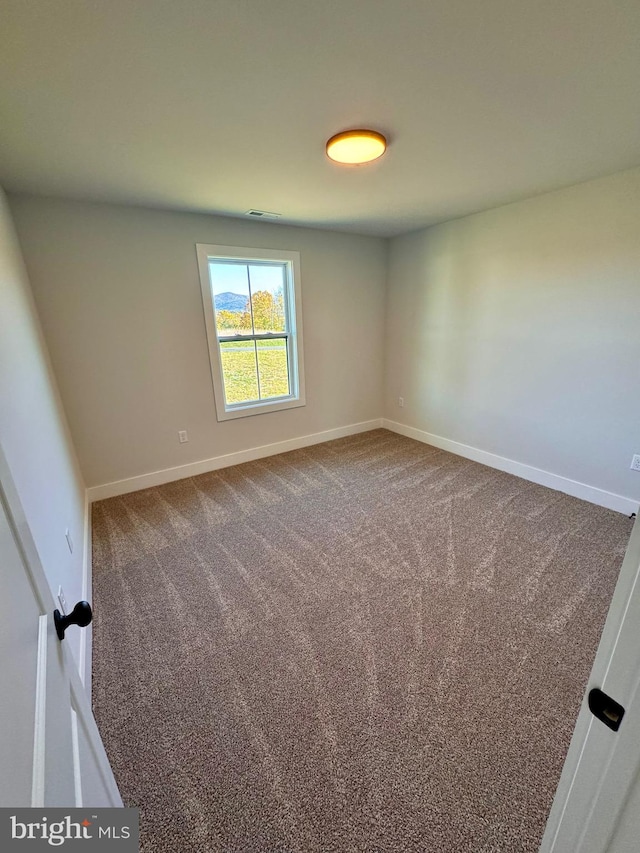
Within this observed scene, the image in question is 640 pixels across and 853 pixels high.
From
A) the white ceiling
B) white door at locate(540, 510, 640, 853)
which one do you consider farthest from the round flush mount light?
white door at locate(540, 510, 640, 853)

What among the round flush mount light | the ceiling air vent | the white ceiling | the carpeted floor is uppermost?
the ceiling air vent

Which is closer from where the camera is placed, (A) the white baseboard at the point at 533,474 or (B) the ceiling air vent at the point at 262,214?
(A) the white baseboard at the point at 533,474

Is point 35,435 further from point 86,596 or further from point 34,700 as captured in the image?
point 34,700

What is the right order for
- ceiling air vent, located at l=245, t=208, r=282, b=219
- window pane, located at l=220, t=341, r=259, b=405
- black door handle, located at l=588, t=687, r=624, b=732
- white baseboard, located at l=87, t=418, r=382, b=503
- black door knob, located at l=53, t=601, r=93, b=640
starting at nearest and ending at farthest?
black door handle, located at l=588, t=687, r=624, b=732, black door knob, located at l=53, t=601, r=93, b=640, ceiling air vent, located at l=245, t=208, r=282, b=219, white baseboard, located at l=87, t=418, r=382, b=503, window pane, located at l=220, t=341, r=259, b=405

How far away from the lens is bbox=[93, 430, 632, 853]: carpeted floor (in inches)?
42.9

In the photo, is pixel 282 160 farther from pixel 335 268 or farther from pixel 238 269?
pixel 335 268

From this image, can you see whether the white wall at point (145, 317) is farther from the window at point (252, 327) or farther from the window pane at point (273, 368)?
the window pane at point (273, 368)

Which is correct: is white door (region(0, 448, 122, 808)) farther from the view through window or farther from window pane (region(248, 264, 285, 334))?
window pane (region(248, 264, 285, 334))

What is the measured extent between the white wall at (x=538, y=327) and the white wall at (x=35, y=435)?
3.46 meters

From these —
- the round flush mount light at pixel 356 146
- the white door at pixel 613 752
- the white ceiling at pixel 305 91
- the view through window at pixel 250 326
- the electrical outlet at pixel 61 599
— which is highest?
the white ceiling at pixel 305 91

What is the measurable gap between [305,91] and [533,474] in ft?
10.5

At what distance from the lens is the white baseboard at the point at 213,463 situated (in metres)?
3.03

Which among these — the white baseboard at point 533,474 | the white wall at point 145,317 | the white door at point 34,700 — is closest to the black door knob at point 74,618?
the white door at point 34,700

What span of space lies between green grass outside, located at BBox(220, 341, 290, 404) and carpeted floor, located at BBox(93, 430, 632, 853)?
126 centimetres
